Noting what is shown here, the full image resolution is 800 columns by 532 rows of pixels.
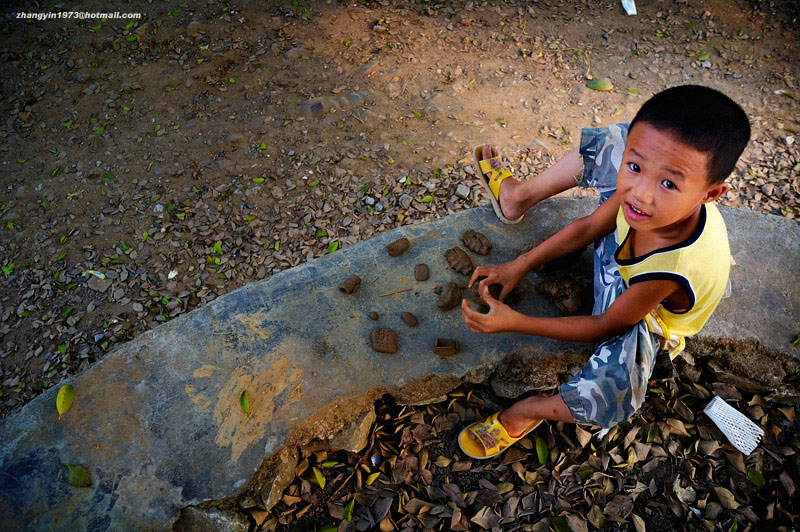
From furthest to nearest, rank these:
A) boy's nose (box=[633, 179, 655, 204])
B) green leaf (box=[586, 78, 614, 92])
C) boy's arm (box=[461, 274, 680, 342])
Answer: green leaf (box=[586, 78, 614, 92]) → boy's arm (box=[461, 274, 680, 342]) → boy's nose (box=[633, 179, 655, 204])

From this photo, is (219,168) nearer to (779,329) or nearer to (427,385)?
(427,385)

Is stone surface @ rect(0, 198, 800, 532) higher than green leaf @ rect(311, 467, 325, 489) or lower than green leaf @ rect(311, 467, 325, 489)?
higher

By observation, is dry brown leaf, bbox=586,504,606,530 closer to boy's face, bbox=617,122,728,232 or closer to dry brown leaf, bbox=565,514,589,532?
dry brown leaf, bbox=565,514,589,532

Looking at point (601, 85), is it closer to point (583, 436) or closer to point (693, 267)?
point (693, 267)

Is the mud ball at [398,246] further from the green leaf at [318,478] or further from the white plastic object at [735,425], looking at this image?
the white plastic object at [735,425]

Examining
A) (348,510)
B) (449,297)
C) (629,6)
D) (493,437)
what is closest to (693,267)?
(449,297)

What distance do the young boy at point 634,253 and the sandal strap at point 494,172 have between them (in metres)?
0.15

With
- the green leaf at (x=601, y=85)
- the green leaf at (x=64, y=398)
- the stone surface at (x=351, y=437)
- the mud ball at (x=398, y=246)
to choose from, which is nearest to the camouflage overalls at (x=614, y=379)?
the stone surface at (x=351, y=437)

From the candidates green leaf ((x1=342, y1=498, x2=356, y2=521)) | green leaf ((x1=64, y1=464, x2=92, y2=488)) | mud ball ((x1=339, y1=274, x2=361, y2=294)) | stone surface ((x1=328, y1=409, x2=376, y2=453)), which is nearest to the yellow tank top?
mud ball ((x1=339, y1=274, x2=361, y2=294))

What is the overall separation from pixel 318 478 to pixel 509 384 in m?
0.98

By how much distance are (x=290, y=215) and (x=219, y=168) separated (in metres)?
0.70

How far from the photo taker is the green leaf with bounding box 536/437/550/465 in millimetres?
2381

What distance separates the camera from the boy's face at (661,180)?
1.64 m

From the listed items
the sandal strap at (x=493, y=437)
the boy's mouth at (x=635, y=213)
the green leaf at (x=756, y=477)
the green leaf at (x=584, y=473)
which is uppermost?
the boy's mouth at (x=635, y=213)
